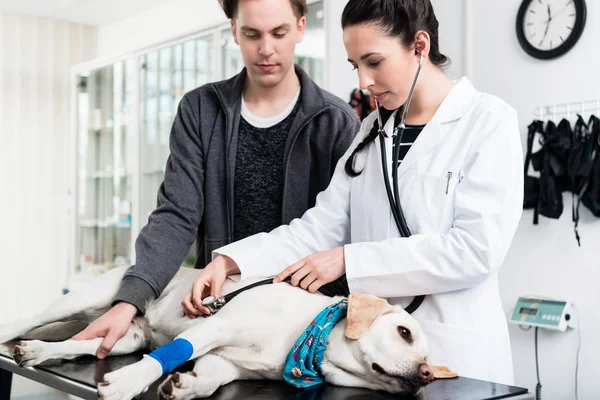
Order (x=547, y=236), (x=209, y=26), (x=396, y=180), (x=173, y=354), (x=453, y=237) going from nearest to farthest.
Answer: (x=173, y=354) → (x=453, y=237) → (x=396, y=180) → (x=547, y=236) → (x=209, y=26)

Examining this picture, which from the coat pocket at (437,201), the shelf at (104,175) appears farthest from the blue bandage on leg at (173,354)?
the shelf at (104,175)

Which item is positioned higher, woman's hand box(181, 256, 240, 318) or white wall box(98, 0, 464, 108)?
white wall box(98, 0, 464, 108)

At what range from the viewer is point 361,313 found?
116 centimetres

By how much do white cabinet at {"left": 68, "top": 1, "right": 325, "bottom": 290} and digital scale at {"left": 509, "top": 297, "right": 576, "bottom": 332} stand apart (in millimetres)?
2213

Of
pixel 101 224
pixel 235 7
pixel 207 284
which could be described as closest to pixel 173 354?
pixel 207 284

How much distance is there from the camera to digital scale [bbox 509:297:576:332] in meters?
3.15

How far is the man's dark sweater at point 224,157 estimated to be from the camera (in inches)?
69.2

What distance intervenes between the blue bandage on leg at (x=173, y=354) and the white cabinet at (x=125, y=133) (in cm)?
349

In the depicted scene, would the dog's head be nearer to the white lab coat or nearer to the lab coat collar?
the white lab coat

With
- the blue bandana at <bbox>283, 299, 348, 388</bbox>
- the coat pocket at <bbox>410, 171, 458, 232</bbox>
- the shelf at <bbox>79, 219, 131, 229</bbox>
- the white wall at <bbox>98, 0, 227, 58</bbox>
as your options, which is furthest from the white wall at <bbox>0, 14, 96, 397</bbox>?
the blue bandana at <bbox>283, 299, 348, 388</bbox>

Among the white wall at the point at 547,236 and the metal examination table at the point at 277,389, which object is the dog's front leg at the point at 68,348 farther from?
the white wall at the point at 547,236

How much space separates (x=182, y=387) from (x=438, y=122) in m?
0.76

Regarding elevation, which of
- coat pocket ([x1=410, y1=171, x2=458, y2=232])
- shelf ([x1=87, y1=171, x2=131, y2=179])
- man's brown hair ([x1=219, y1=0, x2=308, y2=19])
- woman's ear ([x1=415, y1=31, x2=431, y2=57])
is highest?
man's brown hair ([x1=219, y1=0, x2=308, y2=19])

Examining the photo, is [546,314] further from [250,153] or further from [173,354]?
[173,354]
